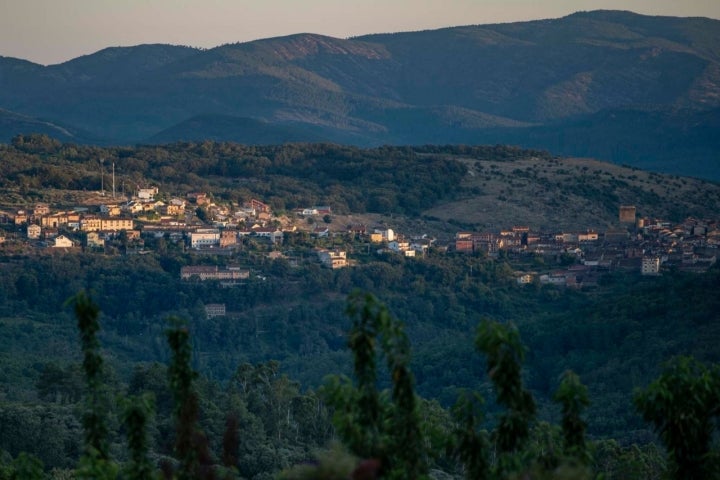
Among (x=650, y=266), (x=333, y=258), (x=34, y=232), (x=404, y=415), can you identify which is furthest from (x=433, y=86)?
(x=404, y=415)

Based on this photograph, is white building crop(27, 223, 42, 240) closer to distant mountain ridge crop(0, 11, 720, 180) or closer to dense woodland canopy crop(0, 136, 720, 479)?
dense woodland canopy crop(0, 136, 720, 479)

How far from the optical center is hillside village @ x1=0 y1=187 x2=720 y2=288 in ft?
180

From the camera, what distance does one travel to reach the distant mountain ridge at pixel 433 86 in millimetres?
149875

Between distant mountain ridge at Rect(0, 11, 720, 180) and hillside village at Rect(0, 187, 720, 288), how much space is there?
240 feet

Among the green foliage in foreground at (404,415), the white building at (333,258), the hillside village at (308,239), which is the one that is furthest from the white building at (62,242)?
the green foliage in foreground at (404,415)

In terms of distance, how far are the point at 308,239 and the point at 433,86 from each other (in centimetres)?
12888

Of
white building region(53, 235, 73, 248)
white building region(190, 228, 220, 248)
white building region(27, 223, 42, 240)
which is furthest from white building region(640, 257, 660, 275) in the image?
white building region(27, 223, 42, 240)

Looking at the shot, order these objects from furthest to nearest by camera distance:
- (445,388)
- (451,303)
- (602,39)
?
(602,39) < (451,303) < (445,388)

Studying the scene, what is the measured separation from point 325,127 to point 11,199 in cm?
9588

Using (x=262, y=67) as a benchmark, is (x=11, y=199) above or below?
below

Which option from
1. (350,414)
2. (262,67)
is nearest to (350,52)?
(262,67)

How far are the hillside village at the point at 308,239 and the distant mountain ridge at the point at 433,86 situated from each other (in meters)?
73.2

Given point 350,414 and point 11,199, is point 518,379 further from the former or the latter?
point 11,199

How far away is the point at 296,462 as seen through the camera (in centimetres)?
2531
